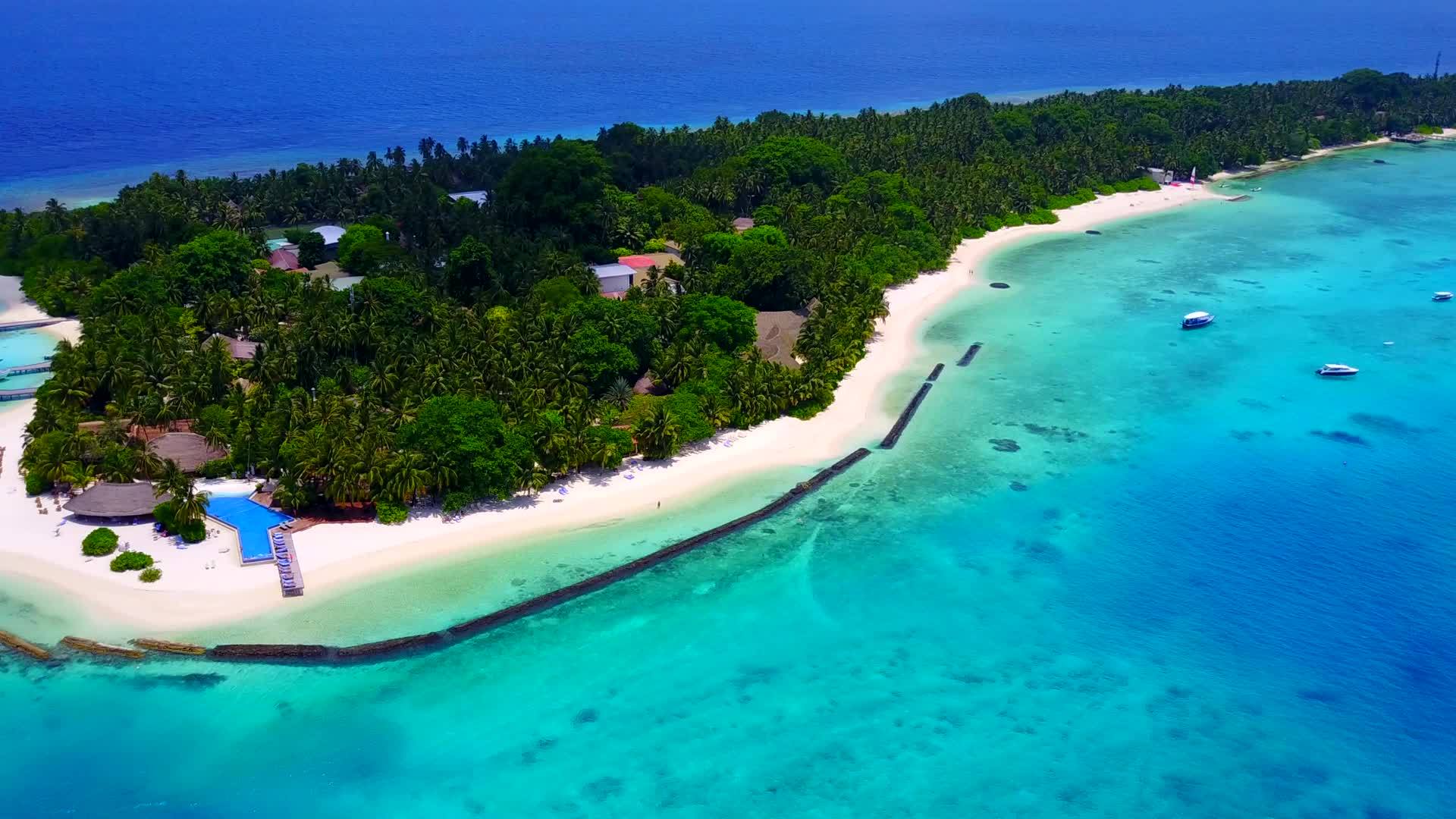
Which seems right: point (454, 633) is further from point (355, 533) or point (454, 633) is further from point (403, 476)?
point (403, 476)

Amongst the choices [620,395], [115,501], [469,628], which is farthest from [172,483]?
[620,395]

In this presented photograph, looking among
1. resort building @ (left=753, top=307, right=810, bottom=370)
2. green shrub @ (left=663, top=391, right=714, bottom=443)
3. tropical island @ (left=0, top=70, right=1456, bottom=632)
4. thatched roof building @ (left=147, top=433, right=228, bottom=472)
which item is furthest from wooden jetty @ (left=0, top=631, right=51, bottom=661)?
resort building @ (left=753, top=307, right=810, bottom=370)

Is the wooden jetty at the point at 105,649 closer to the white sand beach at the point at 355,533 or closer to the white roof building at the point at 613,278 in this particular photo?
the white sand beach at the point at 355,533

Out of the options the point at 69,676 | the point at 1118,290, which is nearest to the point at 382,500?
the point at 69,676

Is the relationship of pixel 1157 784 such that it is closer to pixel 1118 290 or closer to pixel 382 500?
pixel 382 500

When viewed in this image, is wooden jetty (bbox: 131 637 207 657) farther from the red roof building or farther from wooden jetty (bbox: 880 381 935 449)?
the red roof building
